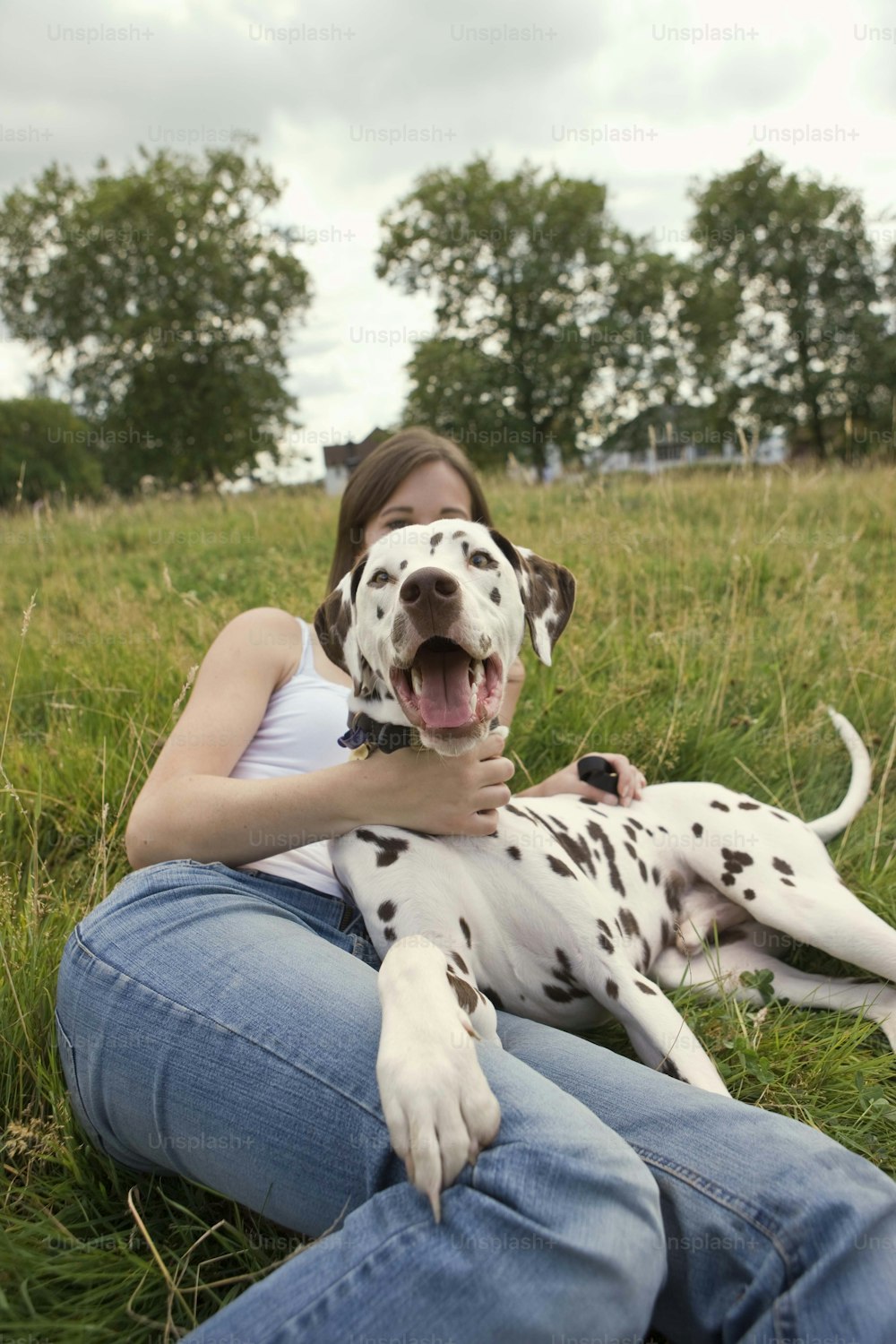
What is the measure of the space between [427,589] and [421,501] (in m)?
1.38

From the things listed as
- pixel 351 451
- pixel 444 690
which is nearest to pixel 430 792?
pixel 444 690

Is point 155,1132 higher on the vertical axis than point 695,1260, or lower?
higher

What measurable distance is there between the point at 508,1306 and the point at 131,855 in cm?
174

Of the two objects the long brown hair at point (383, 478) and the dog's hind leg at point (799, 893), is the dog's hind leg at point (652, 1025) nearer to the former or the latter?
the dog's hind leg at point (799, 893)

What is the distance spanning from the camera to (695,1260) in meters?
1.76

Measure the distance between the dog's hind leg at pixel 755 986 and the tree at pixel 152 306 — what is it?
28.4m

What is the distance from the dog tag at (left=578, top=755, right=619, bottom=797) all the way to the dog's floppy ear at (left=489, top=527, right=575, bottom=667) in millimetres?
736

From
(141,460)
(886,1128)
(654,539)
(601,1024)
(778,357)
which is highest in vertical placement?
(778,357)

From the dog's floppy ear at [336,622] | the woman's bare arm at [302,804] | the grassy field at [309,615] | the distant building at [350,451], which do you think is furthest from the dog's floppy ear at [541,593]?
the distant building at [350,451]

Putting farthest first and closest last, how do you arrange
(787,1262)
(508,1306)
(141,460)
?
(141,460) → (787,1262) → (508,1306)

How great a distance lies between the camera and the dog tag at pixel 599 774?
3572mm

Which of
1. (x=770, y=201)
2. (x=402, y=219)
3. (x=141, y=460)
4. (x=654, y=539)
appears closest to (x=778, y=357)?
(x=770, y=201)

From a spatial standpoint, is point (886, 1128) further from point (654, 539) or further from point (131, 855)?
point (654, 539)

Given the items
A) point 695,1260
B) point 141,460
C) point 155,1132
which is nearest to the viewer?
A: point 695,1260
